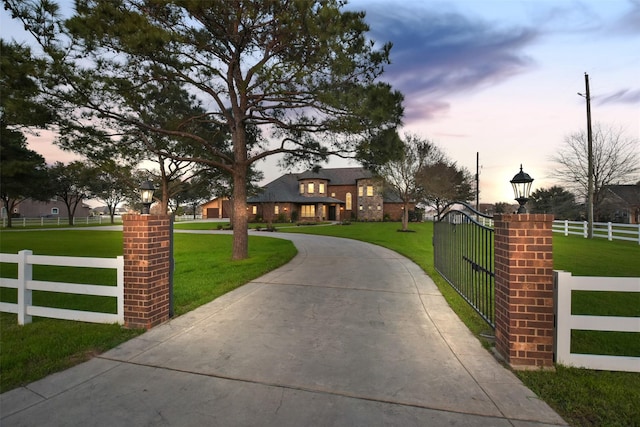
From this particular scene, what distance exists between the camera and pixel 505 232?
3365 millimetres

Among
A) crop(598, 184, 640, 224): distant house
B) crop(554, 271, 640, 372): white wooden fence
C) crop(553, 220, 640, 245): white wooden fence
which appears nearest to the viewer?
crop(554, 271, 640, 372): white wooden fence

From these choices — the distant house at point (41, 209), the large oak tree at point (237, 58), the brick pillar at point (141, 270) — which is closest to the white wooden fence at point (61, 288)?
the brick pillar at point (141, 270)

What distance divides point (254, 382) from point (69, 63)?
334 inches

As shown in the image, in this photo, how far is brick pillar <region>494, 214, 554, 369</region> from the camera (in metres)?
3.21

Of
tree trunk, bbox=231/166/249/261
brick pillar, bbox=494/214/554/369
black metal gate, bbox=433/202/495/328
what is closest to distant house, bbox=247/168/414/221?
tree trunk, bbox=231/166/249/261

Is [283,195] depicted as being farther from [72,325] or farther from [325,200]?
[72,325]

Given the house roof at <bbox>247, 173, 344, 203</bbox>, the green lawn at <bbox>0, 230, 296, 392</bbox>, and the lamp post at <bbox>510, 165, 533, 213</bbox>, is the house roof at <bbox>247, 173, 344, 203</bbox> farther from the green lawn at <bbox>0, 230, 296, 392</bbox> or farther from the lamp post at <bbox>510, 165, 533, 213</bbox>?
the lamp post at <bbox>510, 165, 533, 213</bbox>

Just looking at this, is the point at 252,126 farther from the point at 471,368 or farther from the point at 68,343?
the point at 471,368

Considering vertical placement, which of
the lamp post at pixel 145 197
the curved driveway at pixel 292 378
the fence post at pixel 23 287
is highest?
the lamp post at pixel 145 197

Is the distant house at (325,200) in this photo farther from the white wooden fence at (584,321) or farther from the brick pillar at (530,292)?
the white wooden fence at (584,321)

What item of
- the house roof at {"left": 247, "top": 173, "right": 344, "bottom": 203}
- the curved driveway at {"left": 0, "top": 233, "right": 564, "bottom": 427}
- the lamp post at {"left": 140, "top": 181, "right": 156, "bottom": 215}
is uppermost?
the house roof at {"left": 247, "top": 173, "right": 344, "bottom": 203}

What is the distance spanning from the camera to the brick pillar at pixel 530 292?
3207 mm

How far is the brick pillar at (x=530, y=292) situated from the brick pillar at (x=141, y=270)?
4542 millimetres

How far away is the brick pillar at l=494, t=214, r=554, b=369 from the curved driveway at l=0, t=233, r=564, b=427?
36cm
